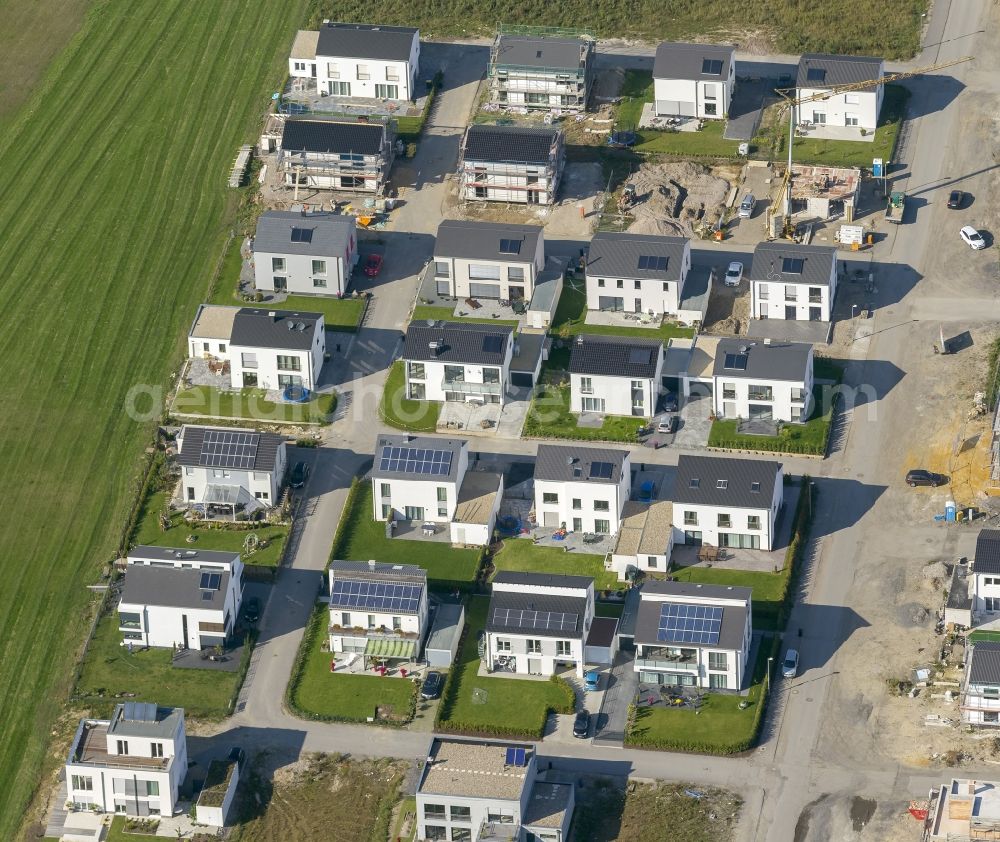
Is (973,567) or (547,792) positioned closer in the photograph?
(547,792)

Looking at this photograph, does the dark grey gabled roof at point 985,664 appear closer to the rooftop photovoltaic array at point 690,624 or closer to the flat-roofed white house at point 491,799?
the rooftop photovoltaic array at point 690,624

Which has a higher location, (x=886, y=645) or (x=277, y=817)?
(x=886, y=645)

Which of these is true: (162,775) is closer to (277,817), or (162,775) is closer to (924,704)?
(277,817)

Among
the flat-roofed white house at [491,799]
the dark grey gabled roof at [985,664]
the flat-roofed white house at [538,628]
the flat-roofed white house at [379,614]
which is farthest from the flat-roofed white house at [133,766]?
the dark grey gabled roof at [985,664]

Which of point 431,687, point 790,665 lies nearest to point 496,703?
point 431,687

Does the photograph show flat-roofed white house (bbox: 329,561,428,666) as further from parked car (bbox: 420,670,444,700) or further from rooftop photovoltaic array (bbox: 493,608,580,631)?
rooftop photovoltaic array (bbox: 493,608,580,631)

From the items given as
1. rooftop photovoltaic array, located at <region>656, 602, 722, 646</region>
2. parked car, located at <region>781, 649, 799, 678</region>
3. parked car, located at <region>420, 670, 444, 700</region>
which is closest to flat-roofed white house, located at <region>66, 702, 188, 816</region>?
parked car, located at <region>420, 670, 444, 700</region>

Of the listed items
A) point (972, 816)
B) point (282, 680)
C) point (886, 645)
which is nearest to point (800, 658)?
point (886, 645)
